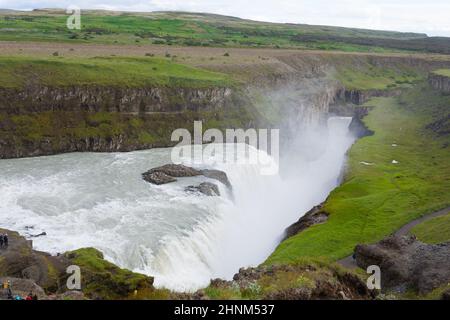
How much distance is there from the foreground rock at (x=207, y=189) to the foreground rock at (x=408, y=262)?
62.6ft

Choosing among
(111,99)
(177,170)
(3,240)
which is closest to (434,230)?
(177,170)

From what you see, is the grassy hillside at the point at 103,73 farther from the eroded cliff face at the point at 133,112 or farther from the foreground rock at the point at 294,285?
the foreground rock at the point at 294,285

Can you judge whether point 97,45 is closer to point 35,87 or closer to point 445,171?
point 35,87

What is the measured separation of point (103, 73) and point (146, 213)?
37.1 m

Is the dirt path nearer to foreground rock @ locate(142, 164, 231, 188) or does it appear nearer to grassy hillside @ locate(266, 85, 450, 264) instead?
grassy hillside @ locate(266, 85, 450, 264)

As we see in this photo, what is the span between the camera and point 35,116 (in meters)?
64.4

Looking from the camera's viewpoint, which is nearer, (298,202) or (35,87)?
(35,87)

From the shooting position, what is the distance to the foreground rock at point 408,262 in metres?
33.2

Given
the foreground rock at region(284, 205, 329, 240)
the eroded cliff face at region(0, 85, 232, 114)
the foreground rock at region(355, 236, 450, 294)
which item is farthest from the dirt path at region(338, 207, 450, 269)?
the eroded cliff face at region(0, 85, 232, 114)

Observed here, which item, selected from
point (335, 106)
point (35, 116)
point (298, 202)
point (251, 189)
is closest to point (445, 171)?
point (298, 202)

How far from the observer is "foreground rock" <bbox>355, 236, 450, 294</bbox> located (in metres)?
33.2

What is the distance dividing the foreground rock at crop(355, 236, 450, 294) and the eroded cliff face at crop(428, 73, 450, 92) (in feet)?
349

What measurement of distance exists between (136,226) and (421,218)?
1218 inches

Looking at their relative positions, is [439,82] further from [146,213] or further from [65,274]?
[65,274]
